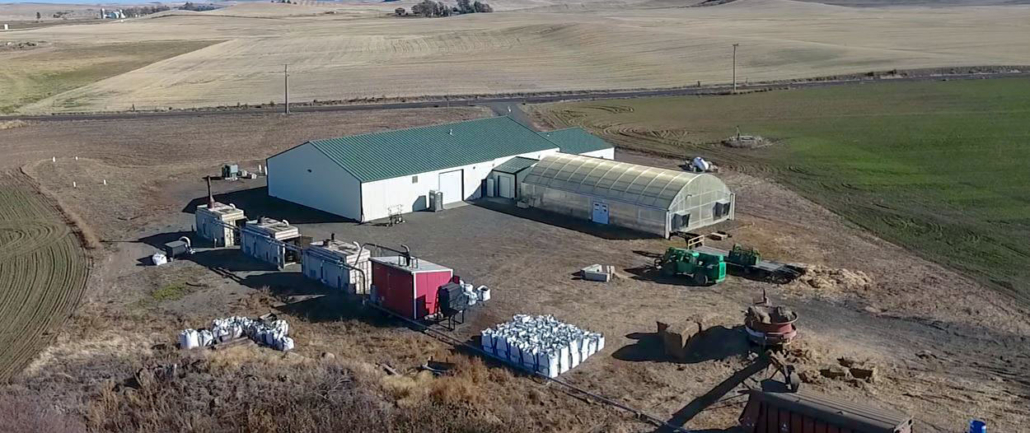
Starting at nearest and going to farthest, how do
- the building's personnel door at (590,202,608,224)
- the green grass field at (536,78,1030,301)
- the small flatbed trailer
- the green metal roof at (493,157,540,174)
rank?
the small flatbed trailer
the green grass field at (536,78,1030,301)
the building's personnel door at (590,202,608,224)
the green metal roof at (493,157,540,174)

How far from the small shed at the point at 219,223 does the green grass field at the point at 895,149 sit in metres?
26.9

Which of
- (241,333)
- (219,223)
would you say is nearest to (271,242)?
(219,223)

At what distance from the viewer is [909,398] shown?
77.9 feet

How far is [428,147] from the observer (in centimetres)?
4775

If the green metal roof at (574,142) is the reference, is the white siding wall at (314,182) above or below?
below

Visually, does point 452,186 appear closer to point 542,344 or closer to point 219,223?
point 219,223

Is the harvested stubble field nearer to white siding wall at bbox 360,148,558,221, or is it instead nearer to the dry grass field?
white siding wall at bbox 360,148,558,221

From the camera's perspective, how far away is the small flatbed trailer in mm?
33750

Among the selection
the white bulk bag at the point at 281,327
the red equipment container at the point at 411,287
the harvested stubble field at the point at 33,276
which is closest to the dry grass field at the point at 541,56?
the harvested stubble field at the point at 33,276

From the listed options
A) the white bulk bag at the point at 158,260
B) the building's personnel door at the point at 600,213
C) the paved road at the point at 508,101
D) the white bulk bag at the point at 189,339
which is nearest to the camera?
the white bulk bag at the point at 189,339

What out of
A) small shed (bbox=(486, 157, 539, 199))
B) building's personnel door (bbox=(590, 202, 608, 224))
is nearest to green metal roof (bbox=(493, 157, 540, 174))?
small shed (bbox=(486, 157, 539, 199))

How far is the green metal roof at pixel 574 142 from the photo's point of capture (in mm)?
51438

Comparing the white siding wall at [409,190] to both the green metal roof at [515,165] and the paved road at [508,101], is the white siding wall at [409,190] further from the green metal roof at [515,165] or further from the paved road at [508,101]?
the paved road at [508,101]

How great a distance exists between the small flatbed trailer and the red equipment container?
32.9 feet
